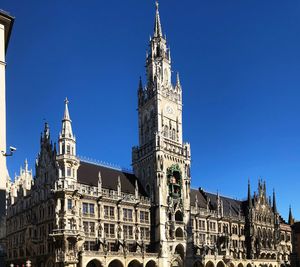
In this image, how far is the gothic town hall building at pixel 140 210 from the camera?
70.2 m

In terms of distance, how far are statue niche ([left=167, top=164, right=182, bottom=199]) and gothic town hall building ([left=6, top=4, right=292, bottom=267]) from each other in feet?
0.68

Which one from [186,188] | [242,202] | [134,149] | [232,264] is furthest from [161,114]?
[242,202]

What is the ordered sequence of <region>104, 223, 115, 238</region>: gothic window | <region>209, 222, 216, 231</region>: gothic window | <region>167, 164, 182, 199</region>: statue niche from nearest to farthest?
<region>104, 223, 115, 238</region>: gothic window < <region>167, 164, 182, 199</region>: statue niche < <region>209, 222, 216, 231</region>: gothic window

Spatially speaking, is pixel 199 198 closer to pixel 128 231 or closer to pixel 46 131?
pixel 128 231

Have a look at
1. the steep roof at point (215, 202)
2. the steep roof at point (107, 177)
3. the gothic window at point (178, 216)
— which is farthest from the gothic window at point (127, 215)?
the steep roof at point (215, 202)

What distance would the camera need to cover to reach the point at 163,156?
87500 mm

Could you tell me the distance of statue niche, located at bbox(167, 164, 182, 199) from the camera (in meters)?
88.1

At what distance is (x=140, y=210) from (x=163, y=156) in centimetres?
1185

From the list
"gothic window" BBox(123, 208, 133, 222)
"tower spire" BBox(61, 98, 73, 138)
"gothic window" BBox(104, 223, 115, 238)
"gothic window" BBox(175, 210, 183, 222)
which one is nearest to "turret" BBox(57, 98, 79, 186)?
"tower spire" BBox(61, 98, 73, 138)

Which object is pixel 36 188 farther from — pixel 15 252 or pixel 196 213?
pixel 196 213

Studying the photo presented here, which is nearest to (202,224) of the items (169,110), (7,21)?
(169,110)

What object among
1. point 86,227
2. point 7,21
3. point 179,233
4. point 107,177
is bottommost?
point 179,233

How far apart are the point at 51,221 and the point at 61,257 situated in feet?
23.3

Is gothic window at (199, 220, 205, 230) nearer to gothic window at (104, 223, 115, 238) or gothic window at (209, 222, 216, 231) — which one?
gothic window at (209, 222, 216, 231)
